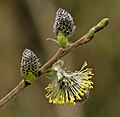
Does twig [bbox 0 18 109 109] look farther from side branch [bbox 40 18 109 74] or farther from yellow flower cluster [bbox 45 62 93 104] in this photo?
yellow flower cluster [bbox 45 62 93 104]

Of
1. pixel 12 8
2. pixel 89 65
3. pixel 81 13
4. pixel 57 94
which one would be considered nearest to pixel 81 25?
pixel 81 13

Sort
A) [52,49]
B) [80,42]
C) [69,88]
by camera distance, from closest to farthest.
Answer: [80,42]
[69,88]
[52,49]

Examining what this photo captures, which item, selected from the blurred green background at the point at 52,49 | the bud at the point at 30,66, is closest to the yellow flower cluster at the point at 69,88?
the bud at the point at 30,66

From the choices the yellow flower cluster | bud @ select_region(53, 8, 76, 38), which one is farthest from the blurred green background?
bud @ select_region(53, 8, 76, 38)

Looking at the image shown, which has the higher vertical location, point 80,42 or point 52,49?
point 52,49

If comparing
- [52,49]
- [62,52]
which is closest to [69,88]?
[62,52]

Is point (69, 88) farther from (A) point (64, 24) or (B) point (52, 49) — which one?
(B) point (52, 49)

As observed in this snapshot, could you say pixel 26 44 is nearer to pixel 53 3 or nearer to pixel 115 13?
pixel 53 3
